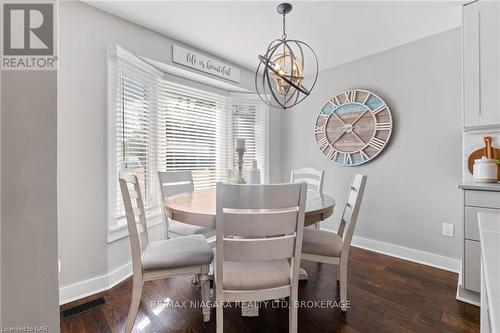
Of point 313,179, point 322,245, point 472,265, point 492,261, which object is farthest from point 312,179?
point 492,261

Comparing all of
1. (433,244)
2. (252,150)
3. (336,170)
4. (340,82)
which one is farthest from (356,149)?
(252,150)

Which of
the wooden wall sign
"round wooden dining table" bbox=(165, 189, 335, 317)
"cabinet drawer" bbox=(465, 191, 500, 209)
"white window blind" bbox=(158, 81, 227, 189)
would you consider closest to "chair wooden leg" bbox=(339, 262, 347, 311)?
"round wooden dining table" bbox=(165, 189, 335, 317)

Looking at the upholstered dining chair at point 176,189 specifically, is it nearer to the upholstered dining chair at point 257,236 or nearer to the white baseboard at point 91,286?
the white baseboard at point 91,286

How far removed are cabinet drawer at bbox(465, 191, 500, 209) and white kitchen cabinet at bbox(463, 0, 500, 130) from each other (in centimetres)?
57

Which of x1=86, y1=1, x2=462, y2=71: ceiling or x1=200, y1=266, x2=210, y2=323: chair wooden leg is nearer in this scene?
x1=200, y1=266, x2=210, y2=323: chair wooden leg

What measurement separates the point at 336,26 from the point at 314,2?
469 millimetres

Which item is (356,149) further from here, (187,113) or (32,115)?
(32,115)

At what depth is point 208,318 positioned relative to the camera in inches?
62.0

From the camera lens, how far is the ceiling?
1.97 meters

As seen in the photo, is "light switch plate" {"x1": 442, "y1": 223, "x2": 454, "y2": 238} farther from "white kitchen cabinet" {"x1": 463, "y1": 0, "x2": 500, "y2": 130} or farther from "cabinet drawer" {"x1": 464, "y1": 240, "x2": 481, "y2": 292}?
"white kitchen cabinet" {"x1": 463, "y1": 0, "x2": 500, "y2": 130}

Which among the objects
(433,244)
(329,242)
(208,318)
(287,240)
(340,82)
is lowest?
(208,318)

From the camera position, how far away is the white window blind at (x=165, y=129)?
2.11 m

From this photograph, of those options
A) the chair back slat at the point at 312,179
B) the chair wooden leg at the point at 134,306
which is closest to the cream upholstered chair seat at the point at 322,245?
the chair back slat at the point at 312,179

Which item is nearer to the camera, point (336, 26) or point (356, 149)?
point (336, 26)
